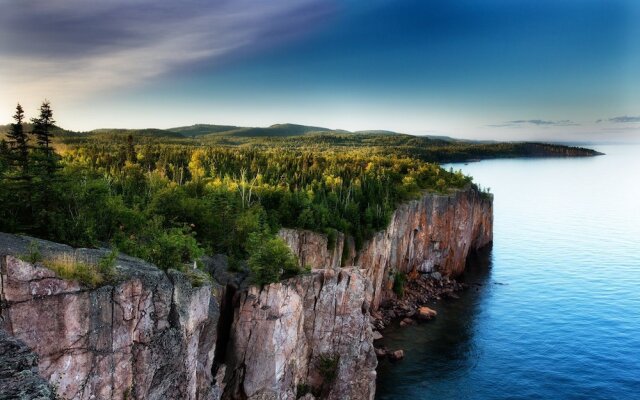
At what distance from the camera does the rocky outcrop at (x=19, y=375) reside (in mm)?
10758

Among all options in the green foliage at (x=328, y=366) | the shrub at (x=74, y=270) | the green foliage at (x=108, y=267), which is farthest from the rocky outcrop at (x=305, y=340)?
the shrub at (x=74, y=270)

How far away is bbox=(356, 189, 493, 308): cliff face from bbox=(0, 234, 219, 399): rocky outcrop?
163 ft


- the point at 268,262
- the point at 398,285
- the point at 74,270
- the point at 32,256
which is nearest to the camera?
the point at 32,256

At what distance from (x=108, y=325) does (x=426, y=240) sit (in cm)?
7865

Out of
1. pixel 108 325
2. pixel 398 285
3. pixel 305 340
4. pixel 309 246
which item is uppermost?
pixel 108 325

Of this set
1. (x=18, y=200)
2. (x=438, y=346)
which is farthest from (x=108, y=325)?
(x=438, y=346)

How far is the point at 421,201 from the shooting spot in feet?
309

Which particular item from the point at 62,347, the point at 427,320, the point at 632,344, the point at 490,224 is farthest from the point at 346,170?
the point at 62,347

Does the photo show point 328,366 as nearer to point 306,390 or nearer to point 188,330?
point 306,390

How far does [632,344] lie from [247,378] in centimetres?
5370

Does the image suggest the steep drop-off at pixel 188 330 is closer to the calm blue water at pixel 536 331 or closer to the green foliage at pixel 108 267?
the green foliage at pixel 108 267

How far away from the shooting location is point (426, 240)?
94625 millimetres

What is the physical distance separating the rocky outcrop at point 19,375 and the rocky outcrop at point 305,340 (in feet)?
75.1

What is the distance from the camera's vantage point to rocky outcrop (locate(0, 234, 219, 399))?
19.5 meters
